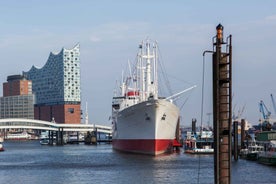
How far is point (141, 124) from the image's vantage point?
95.8 m

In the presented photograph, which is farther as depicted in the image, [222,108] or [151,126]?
[151,126]

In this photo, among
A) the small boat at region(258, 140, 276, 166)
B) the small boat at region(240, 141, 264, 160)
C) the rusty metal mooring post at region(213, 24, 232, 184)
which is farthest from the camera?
the small boat at region(240, 141, 264, 160)

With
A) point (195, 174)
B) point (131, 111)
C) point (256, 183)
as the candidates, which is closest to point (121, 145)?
point (131, 111)

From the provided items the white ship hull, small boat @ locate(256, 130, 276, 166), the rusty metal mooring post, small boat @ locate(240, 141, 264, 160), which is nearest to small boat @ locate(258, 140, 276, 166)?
small boat @ locate(256, 130, 276, 166)

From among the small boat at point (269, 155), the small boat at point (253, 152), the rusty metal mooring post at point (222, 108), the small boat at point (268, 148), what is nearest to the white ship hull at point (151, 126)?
the small boat at point (253, 152)

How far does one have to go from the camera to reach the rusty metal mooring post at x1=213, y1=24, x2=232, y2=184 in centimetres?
2580

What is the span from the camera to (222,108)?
2616cm

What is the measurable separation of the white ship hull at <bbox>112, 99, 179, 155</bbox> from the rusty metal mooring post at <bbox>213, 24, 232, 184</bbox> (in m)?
66.9

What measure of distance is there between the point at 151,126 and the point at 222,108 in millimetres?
67456

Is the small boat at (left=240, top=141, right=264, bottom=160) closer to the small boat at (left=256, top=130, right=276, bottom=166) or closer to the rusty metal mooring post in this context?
the small boat at (left=256, top=130, right=276, bottom=166)

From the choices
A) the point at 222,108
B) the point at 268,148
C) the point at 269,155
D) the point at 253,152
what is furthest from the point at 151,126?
the point at 222,108

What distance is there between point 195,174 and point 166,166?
10.8 m

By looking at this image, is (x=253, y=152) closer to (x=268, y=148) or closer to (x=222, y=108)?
(x=268, y=148)

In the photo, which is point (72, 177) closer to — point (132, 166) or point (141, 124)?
point (132, 166)
